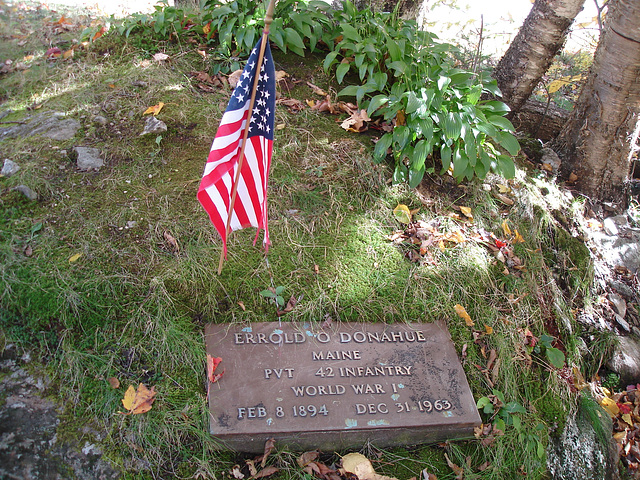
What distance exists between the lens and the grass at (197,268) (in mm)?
2494

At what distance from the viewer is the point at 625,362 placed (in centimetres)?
338

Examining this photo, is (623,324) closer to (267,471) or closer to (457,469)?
(457,469)

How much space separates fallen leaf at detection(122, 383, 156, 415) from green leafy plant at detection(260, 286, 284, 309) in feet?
2.60

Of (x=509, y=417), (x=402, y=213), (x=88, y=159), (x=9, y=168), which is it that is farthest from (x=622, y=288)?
(x=9, y=168)

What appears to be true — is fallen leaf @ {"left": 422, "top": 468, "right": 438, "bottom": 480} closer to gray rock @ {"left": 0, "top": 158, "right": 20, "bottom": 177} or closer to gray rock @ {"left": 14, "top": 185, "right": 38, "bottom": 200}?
gray rock @ {"left": 14, "top": 185, "right": 38, "bottom": 200}

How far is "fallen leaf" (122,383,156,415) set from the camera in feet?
7.79

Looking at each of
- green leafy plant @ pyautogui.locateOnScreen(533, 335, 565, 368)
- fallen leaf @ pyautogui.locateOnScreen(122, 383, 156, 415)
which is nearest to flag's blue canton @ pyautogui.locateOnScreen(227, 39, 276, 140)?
fallen leaf @ pyautogui.locateOnScreen(122, 383, 156, 415)

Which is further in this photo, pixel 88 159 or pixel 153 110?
pixel 153 110

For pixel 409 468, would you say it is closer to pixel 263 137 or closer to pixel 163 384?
pixel 163 384

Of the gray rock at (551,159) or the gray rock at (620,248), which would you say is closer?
the gray rock at (620,248)

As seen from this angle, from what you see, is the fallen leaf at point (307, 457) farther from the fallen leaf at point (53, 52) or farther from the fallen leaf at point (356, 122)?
the fallen leaf at point (53, 52)

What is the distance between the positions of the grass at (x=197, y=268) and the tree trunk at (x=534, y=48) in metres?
0.89

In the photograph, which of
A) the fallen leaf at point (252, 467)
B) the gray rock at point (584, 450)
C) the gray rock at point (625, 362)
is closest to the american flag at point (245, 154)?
the fallen leaf at point (252, 467)

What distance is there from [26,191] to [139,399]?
5.36 feet
